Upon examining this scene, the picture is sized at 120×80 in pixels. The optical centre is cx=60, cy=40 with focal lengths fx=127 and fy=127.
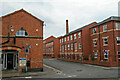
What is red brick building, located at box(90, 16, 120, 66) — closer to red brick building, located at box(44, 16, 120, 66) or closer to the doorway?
red brick building, located at box(44, 16, 120, 66)

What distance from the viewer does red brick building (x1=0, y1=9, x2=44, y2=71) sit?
1831 cm

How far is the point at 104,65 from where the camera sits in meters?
24.1

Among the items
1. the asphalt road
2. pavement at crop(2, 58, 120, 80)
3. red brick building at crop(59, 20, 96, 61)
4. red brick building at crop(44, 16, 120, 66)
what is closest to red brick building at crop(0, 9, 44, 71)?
pavement at crop(2, 58, 120, 80)

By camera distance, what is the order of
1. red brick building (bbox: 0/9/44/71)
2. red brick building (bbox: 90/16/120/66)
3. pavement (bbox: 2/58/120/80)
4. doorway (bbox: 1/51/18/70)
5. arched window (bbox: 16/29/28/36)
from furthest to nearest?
Result: red brick building (bbox: 90/16/120/66)
doorway (bbox: 1/51/18/70)
arched window (bbox: 16/29/28/36)
red brick building (bbox: 0/9/44/71)
pavement (bbox: 2/58/120/80)

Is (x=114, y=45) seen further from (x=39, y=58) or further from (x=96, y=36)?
(x=39, y=58)

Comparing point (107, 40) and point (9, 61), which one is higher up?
point (107, 40)

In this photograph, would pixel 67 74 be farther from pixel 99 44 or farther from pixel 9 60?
pixel 99 44

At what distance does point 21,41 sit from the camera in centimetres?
1883

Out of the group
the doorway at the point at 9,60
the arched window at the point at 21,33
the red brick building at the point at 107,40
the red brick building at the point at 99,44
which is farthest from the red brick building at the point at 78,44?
the doorway at the point at 9,60

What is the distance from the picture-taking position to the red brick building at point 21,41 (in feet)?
60.1

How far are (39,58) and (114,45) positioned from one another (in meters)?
16.4

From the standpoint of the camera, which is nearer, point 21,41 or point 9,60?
point 21,41

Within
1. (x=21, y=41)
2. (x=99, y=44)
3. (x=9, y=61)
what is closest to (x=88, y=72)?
(x=21, y=41)

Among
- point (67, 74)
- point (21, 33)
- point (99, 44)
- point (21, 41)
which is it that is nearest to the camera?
point (67, 74)
